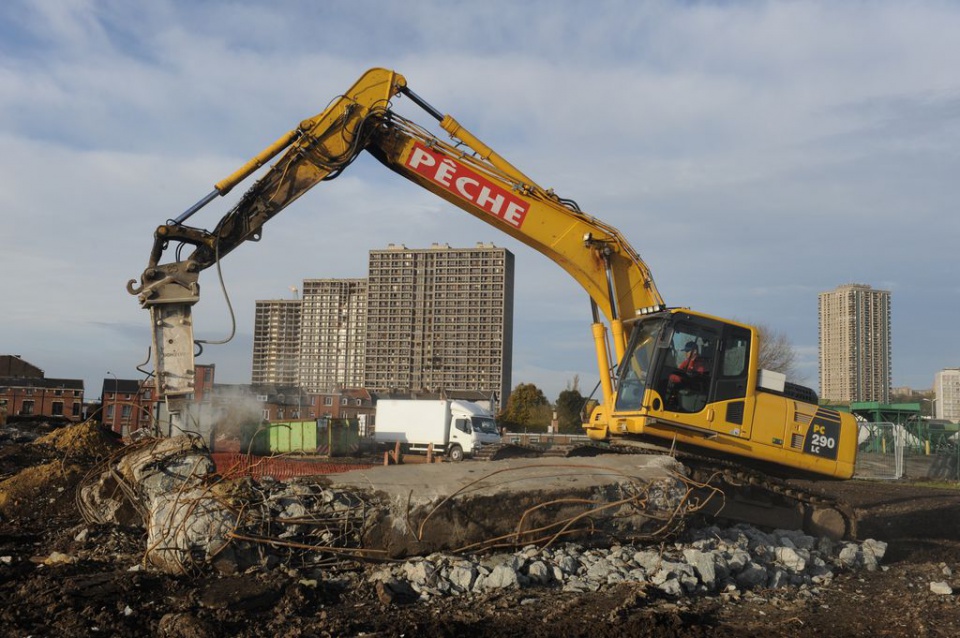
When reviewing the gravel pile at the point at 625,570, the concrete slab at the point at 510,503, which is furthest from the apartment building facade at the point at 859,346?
the concrete slab at the point at 510,503

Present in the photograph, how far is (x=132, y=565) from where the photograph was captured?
709 cm

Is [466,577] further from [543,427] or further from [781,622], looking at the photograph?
[543,427]

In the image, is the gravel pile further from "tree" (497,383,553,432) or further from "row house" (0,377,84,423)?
"row house" (0,377,84,423)

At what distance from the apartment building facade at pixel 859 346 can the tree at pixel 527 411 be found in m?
46.6

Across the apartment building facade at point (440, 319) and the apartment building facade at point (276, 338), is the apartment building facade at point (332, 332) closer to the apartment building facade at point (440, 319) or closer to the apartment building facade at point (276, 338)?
the apartment building facade at point (276, 338)

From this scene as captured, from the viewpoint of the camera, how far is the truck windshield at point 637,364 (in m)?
10.0

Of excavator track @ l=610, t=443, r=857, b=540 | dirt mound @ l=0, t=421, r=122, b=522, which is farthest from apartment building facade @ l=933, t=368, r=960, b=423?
dirt mound @ l=0, t=421, r=122, b=522

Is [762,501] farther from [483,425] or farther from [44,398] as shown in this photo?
[44,398]

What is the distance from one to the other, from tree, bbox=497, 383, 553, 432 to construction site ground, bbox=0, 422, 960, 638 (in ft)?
151

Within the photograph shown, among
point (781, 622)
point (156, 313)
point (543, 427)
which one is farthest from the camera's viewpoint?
point (543, 427)

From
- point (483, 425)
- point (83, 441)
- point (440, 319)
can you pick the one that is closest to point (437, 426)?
point (483, 425)

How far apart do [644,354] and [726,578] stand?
10.7ft

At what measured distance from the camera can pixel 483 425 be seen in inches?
1278

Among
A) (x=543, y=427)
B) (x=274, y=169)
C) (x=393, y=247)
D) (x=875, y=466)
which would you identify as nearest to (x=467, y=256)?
(x=393, y=247)
